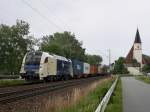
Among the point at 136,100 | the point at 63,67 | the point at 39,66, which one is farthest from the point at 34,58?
the point at 136,100

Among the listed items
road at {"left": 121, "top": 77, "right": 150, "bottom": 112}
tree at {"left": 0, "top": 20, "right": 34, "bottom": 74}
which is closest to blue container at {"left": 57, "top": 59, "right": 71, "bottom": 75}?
tree at {"left": 0, "top": 20, "right": 34, "bottom": 74}

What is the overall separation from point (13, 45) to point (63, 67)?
17.5m

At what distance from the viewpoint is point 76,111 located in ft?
45.4

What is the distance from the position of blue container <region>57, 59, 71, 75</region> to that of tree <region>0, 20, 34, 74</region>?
10921 millimetres

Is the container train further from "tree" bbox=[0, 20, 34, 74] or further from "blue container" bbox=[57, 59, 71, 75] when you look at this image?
"tree" bbox=[0, 20, 34, 74]

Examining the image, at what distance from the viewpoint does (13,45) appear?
2628 inches

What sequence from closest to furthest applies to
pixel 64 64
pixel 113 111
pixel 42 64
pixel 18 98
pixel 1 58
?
1. pixel 113 111
2. pixel 18 98
3. pixel 42 64
4. pixel 64 64
5. pixel 1 58

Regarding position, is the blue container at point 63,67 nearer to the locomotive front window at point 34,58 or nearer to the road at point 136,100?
the locomotive front window at point 34,58

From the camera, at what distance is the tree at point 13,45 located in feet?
210

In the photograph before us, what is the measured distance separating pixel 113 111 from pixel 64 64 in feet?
123

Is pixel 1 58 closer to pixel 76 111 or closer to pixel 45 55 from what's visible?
pixel 45 55

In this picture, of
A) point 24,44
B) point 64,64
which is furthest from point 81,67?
point 64,64

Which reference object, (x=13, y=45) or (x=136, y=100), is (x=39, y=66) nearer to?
(x=136, y=100)

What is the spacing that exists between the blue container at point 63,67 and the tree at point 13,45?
430 inches
